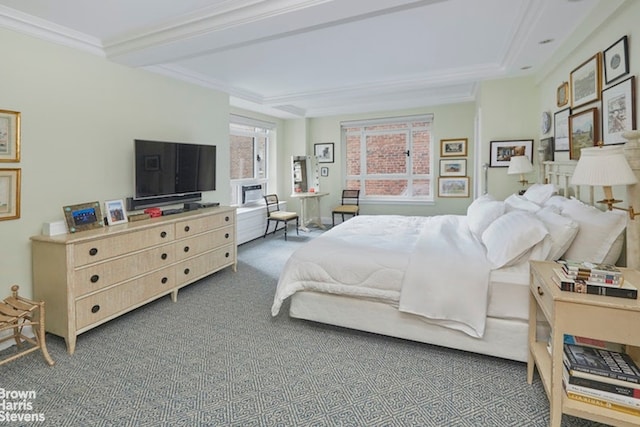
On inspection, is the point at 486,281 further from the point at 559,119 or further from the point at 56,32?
the point at 56,32

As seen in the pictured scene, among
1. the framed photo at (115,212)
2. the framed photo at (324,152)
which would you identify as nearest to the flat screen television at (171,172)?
the framed photo at (115,212)

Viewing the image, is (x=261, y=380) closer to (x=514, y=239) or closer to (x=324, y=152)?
(x=514, y=239)

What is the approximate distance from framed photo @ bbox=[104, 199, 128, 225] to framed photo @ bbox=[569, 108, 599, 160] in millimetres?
4059

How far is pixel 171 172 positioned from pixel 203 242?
2.84ft

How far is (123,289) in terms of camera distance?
281cm

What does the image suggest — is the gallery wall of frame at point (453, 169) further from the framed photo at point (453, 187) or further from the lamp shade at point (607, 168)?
the lamp shade at point (607, 168)

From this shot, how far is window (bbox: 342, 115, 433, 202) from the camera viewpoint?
22.0 ft

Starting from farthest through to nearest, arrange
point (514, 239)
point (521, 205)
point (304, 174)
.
A: point (304, 174)
point (521, 205)
point (514, 239)

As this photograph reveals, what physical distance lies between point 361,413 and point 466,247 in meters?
1.41

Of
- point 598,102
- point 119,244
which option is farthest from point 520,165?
point 119,244

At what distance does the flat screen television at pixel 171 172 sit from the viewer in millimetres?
3426

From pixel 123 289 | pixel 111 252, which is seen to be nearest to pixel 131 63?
pixel 111 252

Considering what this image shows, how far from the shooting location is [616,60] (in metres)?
2.25

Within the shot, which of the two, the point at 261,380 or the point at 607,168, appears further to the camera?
the point at 261,380
